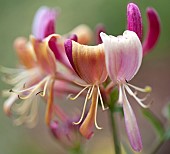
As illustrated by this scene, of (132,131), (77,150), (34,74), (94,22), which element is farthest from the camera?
(94,22)

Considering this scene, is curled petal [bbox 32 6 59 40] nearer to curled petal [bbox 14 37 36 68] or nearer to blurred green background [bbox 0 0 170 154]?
curled petal [bbox 14 37 36 68]

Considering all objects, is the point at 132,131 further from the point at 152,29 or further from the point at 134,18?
the point at 152,29

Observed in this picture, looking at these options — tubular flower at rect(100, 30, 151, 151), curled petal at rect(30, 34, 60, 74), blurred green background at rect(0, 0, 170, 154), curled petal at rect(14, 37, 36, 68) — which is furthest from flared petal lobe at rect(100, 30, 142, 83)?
blurred green background at rect(0, 0, 170, 154)

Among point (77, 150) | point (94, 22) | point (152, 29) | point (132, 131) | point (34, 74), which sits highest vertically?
point (94, 22)

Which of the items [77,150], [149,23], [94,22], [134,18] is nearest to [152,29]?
[149,23]

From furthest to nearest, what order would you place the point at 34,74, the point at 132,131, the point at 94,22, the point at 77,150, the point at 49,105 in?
the point at 94,22 → the point at 77,150 → the point at 34,74 → the point at 49,105 → the point at 132,131

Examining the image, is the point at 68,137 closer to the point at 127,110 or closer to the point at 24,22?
the point at 127,110
